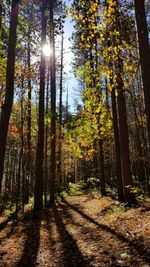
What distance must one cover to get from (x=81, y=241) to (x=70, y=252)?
84 centimetres

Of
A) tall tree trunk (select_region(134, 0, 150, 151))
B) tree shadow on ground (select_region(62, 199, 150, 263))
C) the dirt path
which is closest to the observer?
tree shadow on ground (select_region(62, 199, 150, 263))

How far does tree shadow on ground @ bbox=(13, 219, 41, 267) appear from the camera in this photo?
626 cm

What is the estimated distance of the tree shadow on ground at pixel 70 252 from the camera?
5699 mm

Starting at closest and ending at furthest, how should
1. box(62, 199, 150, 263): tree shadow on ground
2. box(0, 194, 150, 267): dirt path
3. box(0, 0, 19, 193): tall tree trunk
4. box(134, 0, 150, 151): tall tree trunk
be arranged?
box(62, 199, 150, 263): tree shadow on ground
box(134, 0, 150, 151): tall tree trunk
box(0, 194, 150, 267): dirt path
box(0, 0, 19, 193): tall tree trunk

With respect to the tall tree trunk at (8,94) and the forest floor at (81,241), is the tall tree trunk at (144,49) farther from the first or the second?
the tall tree trunk at (8,94)

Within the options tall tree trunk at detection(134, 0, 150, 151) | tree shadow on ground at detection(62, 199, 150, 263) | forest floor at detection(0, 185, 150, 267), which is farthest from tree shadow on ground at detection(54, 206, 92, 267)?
tall tree trunk at detection(134, 0, 150, 151)

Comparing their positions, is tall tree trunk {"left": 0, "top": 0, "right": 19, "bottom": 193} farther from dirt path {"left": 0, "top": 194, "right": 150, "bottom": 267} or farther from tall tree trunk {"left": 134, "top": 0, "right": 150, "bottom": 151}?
tall tree trunk {"left": 134, "top": 0, "right": 150, "bottom": 151}

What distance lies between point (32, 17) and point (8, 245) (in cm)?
1200

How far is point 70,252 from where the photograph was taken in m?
6.56

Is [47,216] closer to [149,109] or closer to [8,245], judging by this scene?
[8,245]

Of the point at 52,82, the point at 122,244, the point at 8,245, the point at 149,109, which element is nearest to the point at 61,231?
the point at 8,245

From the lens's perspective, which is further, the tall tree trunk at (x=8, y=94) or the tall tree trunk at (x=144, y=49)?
the tall tree trunk at (x=8, y=94)

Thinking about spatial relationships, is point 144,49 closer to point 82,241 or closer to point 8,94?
point 8,94

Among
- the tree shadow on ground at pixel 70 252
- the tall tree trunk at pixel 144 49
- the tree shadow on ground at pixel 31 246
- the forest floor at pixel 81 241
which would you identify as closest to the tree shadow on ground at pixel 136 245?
the forest floor at pixel 81 241
